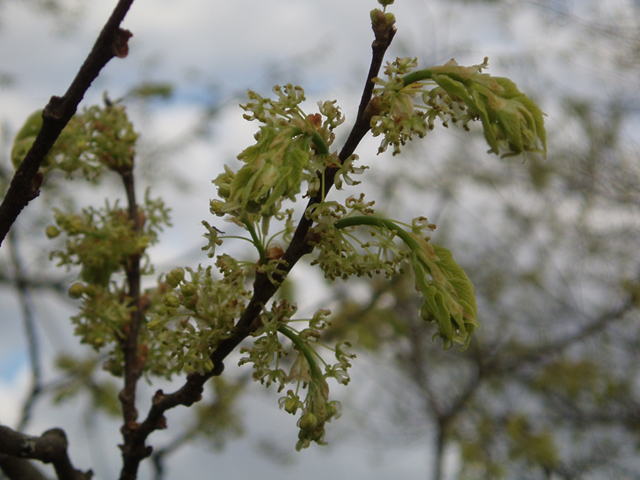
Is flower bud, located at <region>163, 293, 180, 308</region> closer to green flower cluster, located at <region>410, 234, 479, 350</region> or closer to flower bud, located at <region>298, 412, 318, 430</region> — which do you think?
flower bud, located at <region>298, 412, 318, 430</region>

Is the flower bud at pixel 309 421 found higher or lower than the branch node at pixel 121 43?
lower

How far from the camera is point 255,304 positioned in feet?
2.56

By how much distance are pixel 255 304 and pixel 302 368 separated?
0.46 ft

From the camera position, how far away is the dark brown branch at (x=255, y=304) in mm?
699

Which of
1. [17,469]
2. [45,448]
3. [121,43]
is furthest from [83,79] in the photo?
[17,469]

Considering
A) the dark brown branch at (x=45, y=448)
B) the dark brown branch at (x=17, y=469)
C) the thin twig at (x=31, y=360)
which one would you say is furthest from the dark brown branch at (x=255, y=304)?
the thin twig at (x=31, y=360)

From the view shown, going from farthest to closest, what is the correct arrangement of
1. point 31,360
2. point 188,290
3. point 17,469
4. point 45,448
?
1. point 31,360
2. point 17,469
3. point 45,448
4. point 188,290

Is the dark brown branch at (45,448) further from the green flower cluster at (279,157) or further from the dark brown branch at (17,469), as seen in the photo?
the green flower cluster at (279,157)

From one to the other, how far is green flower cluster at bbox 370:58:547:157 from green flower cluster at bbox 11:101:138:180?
2.38 feet

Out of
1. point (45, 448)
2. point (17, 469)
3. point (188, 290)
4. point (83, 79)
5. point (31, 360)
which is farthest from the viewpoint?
point (31, 360)

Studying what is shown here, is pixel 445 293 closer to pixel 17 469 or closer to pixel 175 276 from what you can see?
pixel 175 276

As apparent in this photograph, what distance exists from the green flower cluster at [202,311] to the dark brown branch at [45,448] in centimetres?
33

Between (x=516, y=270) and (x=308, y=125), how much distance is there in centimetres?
538

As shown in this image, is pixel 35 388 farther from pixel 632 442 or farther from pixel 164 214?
pixel 632 442
